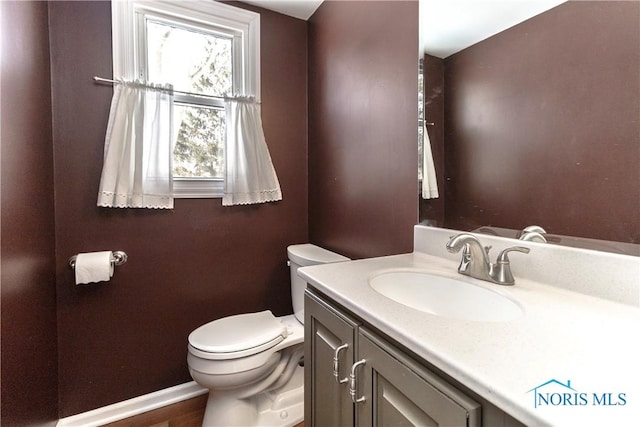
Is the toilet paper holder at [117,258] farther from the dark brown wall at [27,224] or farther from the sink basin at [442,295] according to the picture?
the sink basin at [442,295]

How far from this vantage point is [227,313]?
1.76m

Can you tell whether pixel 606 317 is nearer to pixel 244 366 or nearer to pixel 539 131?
pixel 539 131

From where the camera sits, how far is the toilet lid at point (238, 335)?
128cm

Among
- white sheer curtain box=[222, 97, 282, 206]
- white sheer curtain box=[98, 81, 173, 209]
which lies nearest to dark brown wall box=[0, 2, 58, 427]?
white sheer curtain box=[98, 81, 173, 209]

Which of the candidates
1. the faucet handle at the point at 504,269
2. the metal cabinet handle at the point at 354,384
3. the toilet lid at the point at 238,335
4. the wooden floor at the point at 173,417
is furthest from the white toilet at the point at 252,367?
the faucet handle at the point at 504,269

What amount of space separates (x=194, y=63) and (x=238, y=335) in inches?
58.9

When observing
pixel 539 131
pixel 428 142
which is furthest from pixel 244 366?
pixel 539 131

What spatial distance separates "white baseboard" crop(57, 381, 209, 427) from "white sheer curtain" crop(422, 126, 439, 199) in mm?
1636

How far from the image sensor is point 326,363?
0.87 metres

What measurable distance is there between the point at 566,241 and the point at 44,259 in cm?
190

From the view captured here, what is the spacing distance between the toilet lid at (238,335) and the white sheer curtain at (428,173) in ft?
3.06

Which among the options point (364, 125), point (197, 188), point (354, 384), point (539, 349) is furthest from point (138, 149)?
point (539, 349)

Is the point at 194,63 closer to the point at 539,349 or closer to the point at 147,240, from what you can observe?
the point at 147,240

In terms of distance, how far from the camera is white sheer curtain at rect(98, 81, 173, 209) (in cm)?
141
